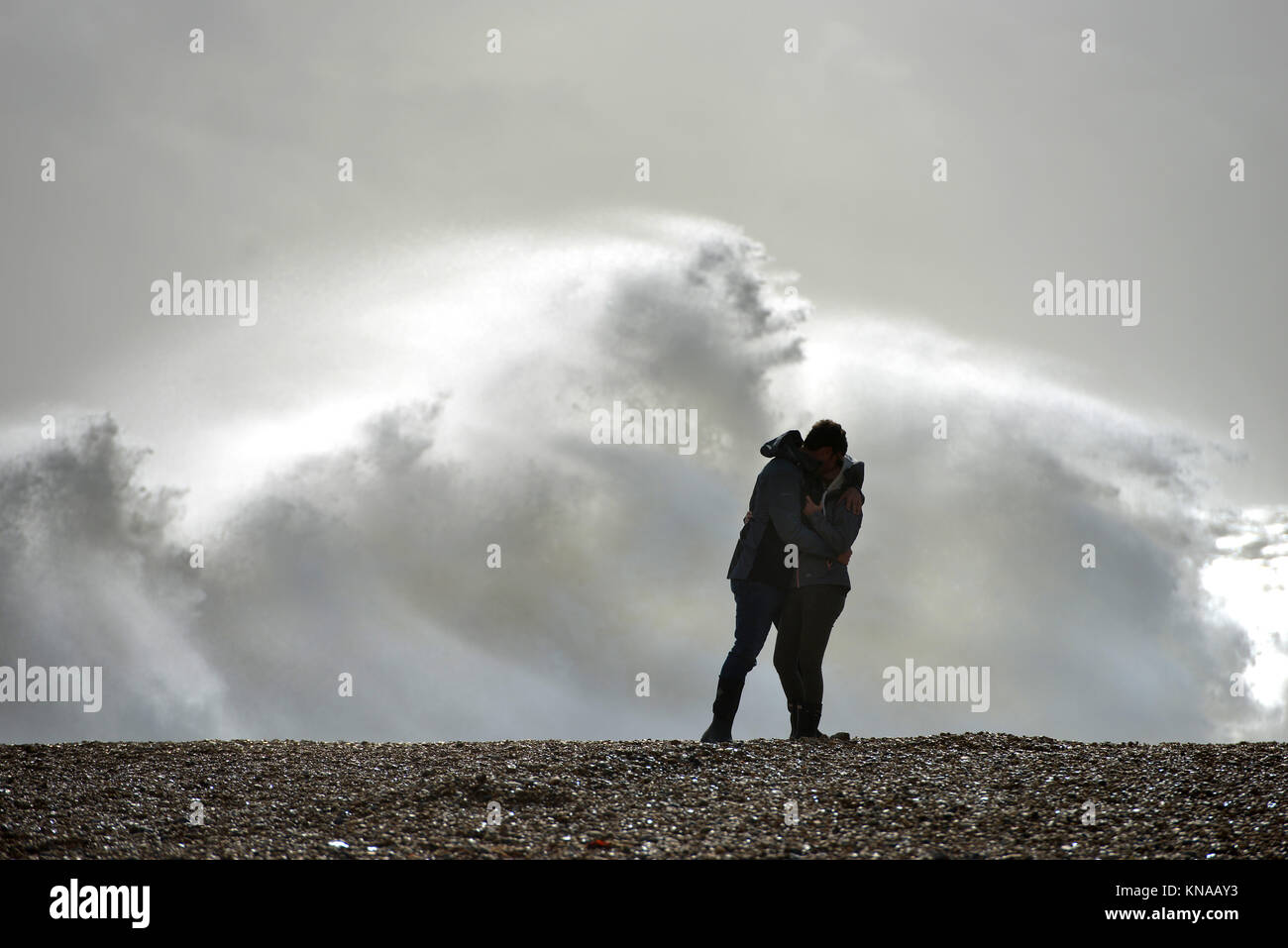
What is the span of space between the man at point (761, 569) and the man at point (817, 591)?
0.11 meters

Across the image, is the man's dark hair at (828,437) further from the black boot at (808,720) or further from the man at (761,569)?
the black boot at (808,720)

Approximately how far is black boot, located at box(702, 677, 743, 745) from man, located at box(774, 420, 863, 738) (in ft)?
1.55

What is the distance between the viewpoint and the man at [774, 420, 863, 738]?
36.9 feet

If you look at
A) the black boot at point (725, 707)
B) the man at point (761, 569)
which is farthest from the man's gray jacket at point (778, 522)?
the black boot at point (725, 707)

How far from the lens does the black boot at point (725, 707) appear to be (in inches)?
455

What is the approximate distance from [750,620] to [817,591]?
28.1 inches

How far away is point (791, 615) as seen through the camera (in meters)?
11.5

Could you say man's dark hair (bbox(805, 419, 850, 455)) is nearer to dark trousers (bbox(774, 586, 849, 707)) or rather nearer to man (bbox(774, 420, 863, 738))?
man (bbox(774, 420, 863, 738))

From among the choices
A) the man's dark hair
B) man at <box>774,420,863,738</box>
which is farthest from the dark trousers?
the man's dark hair

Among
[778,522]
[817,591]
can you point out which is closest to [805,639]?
[817,591]
